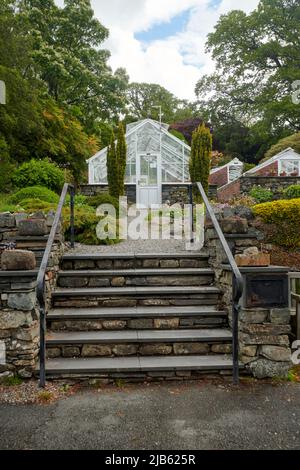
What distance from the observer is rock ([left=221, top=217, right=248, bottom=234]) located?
166 inches

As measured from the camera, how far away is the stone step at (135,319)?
11.7 ft

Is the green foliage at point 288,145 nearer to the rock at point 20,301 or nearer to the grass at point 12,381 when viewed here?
the rock at point 20,301

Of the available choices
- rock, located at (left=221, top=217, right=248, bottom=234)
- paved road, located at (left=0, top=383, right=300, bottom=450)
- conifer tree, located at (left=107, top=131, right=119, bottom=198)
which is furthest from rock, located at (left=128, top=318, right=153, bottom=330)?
conifer tree, located at (left=107, top=131, right=119, bottom=198)

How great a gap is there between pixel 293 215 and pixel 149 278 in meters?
3.56

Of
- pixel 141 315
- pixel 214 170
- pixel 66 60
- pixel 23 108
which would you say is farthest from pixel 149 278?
pixel 214 170

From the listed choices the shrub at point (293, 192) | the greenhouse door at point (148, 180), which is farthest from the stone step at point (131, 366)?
the greenhouse door at point (148, 180)

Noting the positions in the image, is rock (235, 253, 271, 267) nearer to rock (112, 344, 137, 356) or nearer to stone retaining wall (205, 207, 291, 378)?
stone retaining wall (205, 207, 291, 378)

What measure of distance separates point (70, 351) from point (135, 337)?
2.05ft

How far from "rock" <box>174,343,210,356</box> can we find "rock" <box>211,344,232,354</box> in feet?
0.25

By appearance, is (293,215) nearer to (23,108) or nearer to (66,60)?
(23,108)

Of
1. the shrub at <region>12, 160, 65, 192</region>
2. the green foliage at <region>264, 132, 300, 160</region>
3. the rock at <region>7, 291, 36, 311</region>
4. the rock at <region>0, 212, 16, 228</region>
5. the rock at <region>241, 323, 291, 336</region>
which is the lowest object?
the rock at <region>241, 323, 291, 336</region>

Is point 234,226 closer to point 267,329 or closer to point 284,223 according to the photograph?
point 267,329

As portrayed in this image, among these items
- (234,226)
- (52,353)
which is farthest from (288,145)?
(52,353)

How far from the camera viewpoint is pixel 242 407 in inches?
103
